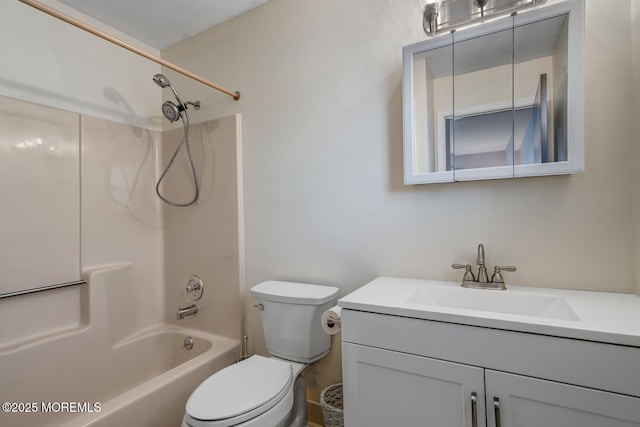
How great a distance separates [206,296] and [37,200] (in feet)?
3.46

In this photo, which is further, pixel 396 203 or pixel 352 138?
pixel 352 138

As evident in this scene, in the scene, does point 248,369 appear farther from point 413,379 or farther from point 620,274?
point 620,274

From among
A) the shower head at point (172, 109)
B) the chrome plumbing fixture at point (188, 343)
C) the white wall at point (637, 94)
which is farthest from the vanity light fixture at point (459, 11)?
the chrome plumbing fixture at point (188, 343)

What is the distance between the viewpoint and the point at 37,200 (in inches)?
62.2

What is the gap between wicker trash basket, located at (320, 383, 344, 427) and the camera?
1.36 m

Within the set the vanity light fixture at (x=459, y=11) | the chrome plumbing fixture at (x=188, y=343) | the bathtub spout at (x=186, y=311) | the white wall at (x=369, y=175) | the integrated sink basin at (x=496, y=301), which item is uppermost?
the vanity light fixture at (x=459, y=11)

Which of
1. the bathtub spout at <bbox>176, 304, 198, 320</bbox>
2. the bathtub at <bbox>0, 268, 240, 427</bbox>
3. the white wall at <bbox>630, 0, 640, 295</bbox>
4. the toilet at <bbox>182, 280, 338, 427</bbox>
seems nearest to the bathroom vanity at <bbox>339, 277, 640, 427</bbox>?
the white wall at <bbox>630, 0, 640, 295</bbox>

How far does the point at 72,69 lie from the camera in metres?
1.77

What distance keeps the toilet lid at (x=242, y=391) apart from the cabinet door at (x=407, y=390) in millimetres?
305

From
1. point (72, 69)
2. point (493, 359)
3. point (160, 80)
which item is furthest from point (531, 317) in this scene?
point (72, 69)

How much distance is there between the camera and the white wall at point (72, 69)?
5.07 ft

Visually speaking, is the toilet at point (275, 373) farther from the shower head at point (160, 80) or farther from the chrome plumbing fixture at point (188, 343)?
the shower head at point (160, 80)

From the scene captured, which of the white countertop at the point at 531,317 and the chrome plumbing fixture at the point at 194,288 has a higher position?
the white countertop at the point at 531,317

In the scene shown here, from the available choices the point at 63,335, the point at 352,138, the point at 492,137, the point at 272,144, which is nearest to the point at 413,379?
the point at 492,137
